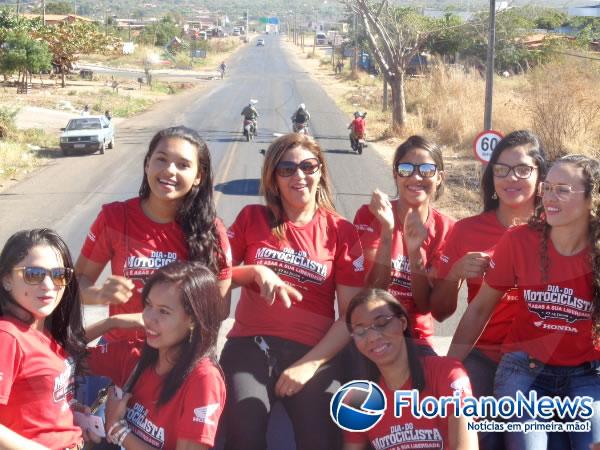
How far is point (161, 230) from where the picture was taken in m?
3.70

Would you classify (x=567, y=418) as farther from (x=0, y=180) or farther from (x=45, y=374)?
(x=0, y=180)

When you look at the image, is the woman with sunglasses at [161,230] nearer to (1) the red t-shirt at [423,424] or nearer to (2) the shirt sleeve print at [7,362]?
(2) the shirt sleeve print at [7,362]

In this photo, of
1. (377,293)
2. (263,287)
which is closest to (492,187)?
(377,293)

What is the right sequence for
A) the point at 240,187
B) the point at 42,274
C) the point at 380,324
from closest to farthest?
the point at 42,274, the point at 380,324, the point at 240,187

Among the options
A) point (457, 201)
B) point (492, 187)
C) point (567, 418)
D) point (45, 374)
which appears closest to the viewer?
point (45, 374)

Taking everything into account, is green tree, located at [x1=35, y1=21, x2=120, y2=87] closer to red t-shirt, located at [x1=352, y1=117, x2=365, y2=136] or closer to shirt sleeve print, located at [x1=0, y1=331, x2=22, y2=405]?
red t-shirt, located at [x1=352, y1=117, x2=365, y2=136]

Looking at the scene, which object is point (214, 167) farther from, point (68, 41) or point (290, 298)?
point (68, 41)

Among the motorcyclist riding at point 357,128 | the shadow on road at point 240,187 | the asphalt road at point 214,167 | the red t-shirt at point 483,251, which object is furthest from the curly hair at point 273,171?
the motorcyclist riding at point 357,128

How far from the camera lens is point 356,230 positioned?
394cm

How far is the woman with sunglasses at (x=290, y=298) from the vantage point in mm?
3447

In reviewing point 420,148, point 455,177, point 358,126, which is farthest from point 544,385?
point 358,126

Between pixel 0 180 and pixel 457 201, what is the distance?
9997mm

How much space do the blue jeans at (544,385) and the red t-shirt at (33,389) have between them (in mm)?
1727

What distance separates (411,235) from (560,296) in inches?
31.1
